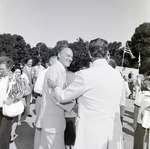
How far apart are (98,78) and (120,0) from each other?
2963 mm

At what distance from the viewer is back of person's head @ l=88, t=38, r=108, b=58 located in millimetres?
1657

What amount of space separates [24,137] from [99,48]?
9.77ft

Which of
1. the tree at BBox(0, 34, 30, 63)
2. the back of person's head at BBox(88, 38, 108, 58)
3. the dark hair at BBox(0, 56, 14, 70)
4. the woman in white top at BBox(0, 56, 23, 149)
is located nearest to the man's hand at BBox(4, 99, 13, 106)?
the woman in white top at BBox(0, 56, 23, 149)

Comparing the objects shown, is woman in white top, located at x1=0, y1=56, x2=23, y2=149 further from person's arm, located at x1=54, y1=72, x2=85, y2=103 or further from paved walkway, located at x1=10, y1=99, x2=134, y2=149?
person's arm, located at x1=54, y1=72, x2=85, y2=103

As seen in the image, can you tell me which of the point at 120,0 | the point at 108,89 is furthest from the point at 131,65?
the point at 108,89

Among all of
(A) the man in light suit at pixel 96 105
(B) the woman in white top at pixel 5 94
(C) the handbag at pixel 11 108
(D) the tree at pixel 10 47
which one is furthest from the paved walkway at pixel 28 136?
(D) the tree at pixel 10 47

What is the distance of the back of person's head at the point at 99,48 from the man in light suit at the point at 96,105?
10cm

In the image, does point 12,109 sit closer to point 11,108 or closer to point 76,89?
point 11,108

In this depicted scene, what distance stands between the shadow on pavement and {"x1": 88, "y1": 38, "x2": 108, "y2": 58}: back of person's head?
2.52 metres

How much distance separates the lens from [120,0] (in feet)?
12.9

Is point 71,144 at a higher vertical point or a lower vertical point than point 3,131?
lower

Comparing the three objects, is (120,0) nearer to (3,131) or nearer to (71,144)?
(71,144)

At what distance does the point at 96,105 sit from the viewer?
5.13ft

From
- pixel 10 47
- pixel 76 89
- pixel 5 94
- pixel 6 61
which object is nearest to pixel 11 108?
pixel 5 94
